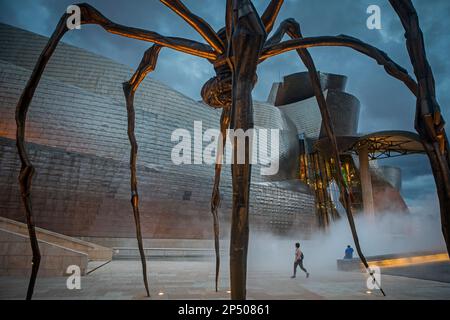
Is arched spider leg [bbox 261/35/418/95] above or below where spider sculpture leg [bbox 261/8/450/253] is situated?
above

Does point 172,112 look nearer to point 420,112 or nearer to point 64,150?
point 64,150

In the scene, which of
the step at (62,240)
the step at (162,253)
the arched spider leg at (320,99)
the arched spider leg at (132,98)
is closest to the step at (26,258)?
the step at (62,240)

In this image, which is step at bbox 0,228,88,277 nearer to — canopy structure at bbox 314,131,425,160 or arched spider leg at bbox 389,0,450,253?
arched spider leg at bbox 389,0,450,253

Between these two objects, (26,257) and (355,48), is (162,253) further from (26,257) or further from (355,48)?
(355,48)

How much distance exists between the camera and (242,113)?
1.56m

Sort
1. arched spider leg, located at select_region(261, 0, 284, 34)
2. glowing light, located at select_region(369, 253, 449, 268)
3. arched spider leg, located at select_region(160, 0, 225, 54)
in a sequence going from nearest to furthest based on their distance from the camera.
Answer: arched spider leg, located at select_region(261, 0, 284, 34) → arched spider leg, located at select_region(160, 0, 225, 54) → glowing light, located at select_region(369, 253, 449, 268)

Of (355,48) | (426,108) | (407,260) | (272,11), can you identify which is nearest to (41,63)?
(272,11)

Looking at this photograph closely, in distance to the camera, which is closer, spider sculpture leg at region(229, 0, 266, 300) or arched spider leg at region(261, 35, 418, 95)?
spider sculpture leg at region(229, 0, 266, 300)

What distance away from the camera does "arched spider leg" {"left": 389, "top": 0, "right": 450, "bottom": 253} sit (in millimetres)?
1445

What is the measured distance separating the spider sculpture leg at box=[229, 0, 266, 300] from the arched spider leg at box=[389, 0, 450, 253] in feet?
3.08

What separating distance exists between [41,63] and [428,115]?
271 centimetres

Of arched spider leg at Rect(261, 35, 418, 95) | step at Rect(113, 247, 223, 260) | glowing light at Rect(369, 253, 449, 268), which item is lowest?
step at Rect(113, 247, 223, 260)

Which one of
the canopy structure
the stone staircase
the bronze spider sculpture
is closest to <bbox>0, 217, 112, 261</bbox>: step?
the stone staircase

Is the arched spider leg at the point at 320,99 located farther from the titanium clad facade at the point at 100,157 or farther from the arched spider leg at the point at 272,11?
the titanium clad facade at the point at 100,157
